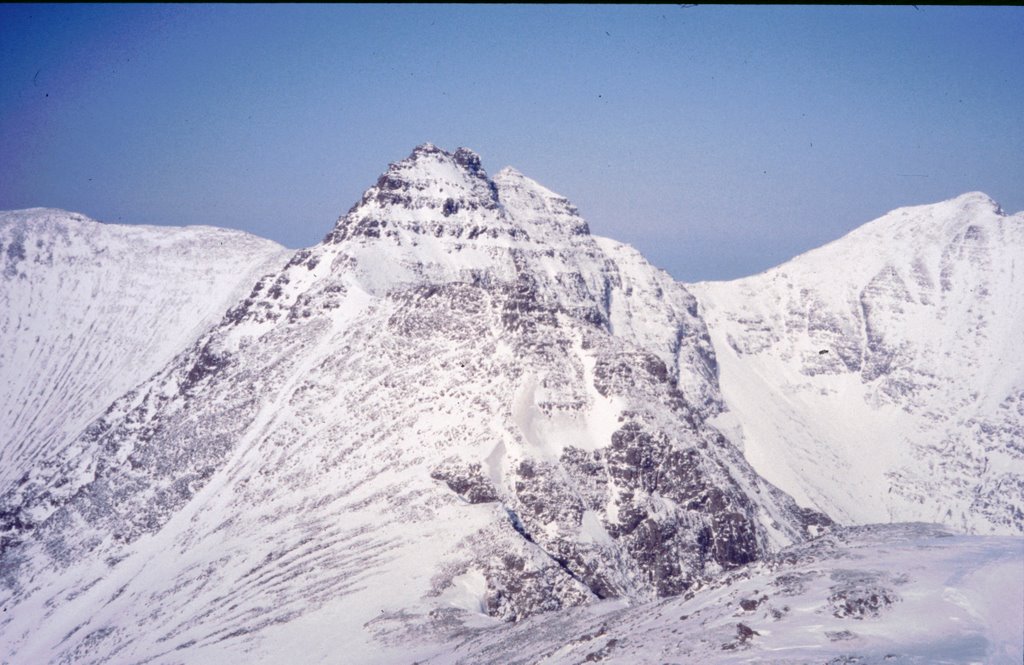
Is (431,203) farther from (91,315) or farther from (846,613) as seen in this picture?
(846,613)

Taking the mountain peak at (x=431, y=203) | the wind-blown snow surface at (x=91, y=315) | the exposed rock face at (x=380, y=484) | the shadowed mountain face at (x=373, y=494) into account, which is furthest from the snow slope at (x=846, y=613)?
the wind-blown snow surface at (x=91, y=315)

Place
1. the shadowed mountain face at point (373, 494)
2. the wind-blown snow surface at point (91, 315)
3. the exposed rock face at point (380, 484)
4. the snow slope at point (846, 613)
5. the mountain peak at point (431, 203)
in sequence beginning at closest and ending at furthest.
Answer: the snow slope at point (846, 613) → the shadowed mountain face at point (373, 494) → the exposed rock face at point (380, 484) → the mountain peak at point (431, 203) → the wind-blown snow surface at point (91, 315)

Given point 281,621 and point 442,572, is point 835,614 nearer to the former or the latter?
point 442,572

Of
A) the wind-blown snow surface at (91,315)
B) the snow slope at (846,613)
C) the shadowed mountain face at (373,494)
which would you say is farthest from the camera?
the wind-blown snow surface at (91,315)


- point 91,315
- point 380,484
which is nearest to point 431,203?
point 380,484

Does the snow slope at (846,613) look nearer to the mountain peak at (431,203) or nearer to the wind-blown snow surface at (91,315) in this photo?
the mountain peak at (431,203)
